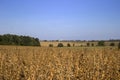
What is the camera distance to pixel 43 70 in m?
8.98

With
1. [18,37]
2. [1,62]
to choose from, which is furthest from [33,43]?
[1,62]

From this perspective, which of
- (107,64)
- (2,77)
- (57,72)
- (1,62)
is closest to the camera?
(57,72)

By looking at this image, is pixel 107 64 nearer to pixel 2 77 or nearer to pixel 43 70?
pixel 43 70

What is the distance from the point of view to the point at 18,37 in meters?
61.6

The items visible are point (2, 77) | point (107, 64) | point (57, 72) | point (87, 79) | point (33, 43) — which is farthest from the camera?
point (33, 43)

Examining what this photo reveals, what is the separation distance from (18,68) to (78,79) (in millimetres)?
3255

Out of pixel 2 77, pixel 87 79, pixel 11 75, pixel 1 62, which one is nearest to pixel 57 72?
pixel 87 79

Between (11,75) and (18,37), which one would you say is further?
(18,37)

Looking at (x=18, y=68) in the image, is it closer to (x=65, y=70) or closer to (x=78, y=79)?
(x=65, y=70)

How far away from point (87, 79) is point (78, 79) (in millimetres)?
420

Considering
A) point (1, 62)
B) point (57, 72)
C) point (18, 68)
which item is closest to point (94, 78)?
point (57, 72)

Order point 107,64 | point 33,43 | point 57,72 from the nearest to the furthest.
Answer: point 57,72
point 107,64
point 33,43

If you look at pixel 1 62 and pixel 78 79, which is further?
pixel 1 62

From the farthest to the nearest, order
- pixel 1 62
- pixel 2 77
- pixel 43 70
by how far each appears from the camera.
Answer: pixel 1 62, pixel 2 77, pixel 43 70
